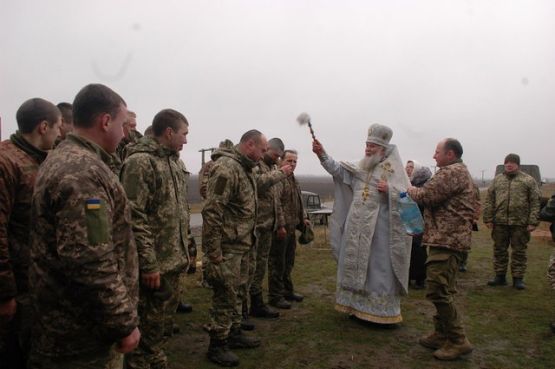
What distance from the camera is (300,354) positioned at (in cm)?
460

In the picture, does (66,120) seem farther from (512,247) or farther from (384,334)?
(512,247)

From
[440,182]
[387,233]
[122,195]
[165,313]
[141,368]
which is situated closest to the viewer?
[122,195]

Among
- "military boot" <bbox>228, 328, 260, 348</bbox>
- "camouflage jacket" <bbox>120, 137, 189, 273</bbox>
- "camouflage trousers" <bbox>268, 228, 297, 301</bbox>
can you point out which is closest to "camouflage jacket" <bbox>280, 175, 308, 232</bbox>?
"camouflage trousers" <bbox>268, 228, 297, 301</bbox>

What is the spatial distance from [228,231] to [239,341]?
1319mm

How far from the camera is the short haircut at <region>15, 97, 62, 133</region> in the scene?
2.97 m

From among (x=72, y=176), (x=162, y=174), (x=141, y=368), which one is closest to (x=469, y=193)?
(x=162, y=174)

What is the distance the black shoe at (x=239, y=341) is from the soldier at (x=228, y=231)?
156mm

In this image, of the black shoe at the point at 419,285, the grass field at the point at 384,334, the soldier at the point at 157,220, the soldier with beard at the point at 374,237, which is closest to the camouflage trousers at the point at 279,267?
the grass field at the point at 384,334

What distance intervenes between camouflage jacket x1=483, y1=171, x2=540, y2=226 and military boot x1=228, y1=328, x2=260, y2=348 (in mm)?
5457

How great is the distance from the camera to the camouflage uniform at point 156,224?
3189 mm

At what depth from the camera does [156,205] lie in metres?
3.32

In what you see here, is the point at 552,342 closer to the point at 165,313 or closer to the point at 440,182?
the point at 440,182

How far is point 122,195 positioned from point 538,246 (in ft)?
40.9

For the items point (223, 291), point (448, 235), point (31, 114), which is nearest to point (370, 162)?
point (448, 235)
